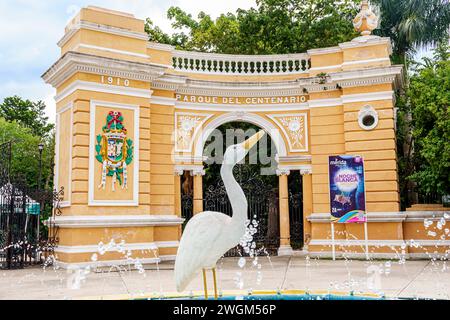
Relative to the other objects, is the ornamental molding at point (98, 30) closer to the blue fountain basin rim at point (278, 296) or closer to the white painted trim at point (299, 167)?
the white painted trim at point (299, 167)

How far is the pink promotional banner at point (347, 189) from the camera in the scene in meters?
13.2

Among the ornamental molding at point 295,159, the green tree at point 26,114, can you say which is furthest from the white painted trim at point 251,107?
the green tree at point 26,114

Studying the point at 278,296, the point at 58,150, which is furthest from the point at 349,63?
the point at 278,296

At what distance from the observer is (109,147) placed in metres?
13.0

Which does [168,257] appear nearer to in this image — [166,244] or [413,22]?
[166,244]

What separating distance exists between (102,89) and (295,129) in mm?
6382

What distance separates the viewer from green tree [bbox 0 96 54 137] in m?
36.2

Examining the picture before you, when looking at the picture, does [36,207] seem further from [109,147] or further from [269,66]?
[269,66]

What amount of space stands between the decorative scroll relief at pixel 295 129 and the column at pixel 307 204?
0.85 m

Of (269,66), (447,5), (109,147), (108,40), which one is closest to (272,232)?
(269,66)

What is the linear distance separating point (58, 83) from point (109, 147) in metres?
2.89

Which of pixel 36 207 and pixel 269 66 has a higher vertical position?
pixel 269 66

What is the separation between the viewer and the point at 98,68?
42.1 feet

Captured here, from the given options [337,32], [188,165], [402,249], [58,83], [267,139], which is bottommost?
[402,249]
